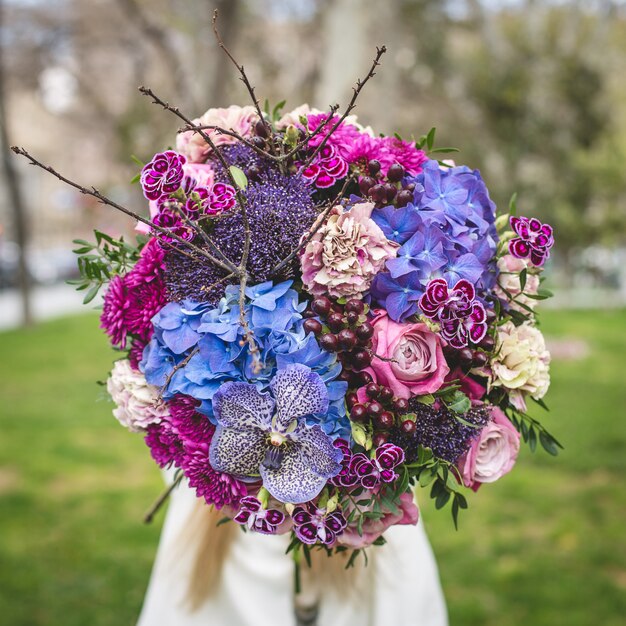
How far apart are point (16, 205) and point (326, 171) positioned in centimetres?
1470

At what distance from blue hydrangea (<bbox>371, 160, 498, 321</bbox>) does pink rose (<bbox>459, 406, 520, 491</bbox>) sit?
32 centimetres

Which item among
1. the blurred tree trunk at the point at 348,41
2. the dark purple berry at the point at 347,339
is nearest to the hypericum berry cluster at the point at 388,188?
the dark purple berry at the point at 347,339

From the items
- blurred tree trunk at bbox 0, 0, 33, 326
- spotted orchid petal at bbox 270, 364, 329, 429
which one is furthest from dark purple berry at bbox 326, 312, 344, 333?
blurred tree trunk at bbox 0, 0, 33, 326

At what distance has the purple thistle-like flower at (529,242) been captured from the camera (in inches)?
59.4

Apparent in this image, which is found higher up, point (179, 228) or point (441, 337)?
point (179, 228)

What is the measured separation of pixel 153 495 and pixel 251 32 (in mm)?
11180

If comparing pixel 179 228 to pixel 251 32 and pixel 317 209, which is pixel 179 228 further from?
pixel 251 32

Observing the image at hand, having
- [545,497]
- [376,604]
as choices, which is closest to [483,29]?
[545,497]

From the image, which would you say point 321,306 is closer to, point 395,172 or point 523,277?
point 395,172

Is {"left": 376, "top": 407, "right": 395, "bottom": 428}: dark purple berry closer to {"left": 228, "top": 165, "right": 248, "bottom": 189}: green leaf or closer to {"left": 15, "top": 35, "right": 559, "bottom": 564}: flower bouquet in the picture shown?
{"left": 15, "top": 35, "right": 559, "bottom": 564}: flower bouquet

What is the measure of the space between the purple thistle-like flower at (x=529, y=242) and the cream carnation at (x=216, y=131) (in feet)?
2.25

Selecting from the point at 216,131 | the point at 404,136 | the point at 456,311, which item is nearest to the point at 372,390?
the point at 456,311

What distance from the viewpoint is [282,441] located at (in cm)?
132

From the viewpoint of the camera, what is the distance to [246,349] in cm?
135
